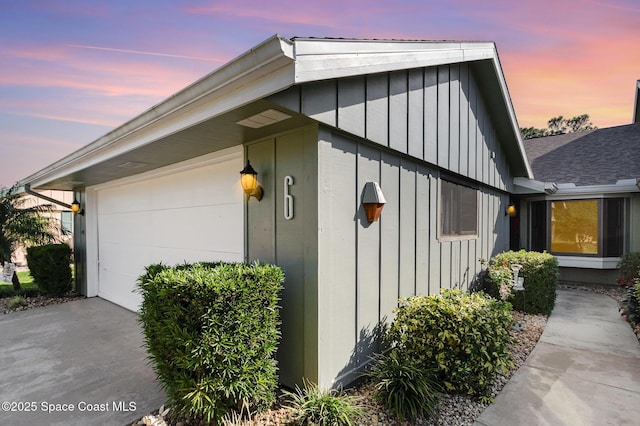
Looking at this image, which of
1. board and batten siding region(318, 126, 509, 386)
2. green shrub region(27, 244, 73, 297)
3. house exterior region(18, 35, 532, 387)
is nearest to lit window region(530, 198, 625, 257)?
house exterior region(18, 35, 532, 387)

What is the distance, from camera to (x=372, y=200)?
320cm

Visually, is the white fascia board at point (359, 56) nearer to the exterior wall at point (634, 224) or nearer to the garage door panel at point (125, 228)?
the garage door panel at point (125, 228)

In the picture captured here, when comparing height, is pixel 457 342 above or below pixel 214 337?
below

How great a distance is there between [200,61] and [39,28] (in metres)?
2.40

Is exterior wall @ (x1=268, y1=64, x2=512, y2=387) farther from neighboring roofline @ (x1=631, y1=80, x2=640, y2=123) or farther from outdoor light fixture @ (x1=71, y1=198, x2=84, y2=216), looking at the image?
neighboring roofline @ (x1=631, y1=80, x2=640, y2=123)

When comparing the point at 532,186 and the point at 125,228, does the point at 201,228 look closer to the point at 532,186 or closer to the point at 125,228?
the point at 125,228

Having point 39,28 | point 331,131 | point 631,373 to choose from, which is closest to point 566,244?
point 631,373

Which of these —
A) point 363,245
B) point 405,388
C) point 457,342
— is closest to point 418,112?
point 363,245

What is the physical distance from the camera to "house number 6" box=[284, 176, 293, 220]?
2994mm

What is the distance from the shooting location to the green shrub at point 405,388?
2.59m

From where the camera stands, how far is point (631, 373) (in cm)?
343

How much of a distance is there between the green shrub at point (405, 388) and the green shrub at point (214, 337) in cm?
100

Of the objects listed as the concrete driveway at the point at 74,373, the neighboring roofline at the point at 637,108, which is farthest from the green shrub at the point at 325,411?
the neighboring roofline at the point at 637,108

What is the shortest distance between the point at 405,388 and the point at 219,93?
115 inches
